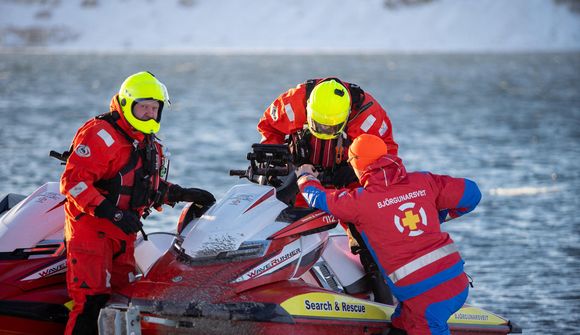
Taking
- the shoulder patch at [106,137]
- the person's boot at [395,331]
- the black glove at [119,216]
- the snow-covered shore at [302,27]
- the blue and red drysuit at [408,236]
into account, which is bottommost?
the snow-covered shore at [302,27]

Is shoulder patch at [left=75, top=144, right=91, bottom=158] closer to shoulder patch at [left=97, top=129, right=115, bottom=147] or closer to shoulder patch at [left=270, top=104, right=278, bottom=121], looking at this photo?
shoulder patch at [left=97, top=129, right=115, bottom=147]

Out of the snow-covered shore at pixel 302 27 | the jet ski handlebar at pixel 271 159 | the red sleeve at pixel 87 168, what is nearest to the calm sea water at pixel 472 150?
the jet ski handlebar at pixel 271 159

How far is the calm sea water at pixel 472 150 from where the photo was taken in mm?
11047

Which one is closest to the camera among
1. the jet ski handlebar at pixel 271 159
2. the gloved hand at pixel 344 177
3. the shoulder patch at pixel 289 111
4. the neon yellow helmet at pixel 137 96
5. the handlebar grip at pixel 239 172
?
the neon yellow helmet at pixel 137 96

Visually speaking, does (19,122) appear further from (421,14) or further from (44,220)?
(421,14)

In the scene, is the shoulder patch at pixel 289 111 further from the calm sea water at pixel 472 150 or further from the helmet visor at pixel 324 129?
the calm sea water at pixel 472 150

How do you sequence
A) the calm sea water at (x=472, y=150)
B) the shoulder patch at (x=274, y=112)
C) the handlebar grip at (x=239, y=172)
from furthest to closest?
the calm sea water at (x=472, y=150) → the shoulder patch at (x=274, y=112) → the handlebar grip at (x=239, y=172)

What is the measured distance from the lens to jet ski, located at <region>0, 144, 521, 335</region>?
6.49 meters

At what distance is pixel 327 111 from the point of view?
7.52 metres

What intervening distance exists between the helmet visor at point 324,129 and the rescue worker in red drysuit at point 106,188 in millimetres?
1176

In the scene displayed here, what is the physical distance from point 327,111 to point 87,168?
1.82 meters

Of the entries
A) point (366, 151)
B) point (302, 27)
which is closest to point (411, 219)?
point (366, 151)

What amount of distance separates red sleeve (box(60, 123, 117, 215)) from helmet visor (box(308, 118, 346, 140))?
1574 millimetres

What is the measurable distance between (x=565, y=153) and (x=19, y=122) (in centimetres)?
1564
